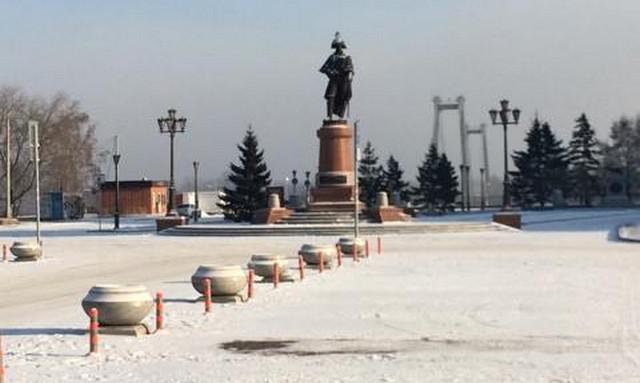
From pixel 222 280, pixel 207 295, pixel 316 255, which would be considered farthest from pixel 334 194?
pixel 207 295

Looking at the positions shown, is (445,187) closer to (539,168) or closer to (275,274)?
(539,168)

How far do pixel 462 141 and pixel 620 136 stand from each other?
30.4 m

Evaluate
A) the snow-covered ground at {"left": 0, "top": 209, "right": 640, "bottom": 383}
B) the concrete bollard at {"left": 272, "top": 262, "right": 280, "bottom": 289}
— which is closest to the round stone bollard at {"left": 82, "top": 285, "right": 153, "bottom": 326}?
the snow-covered ground at {"left": 0, "top": 209, "right": 640, "bottom": 383}

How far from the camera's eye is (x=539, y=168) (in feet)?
324

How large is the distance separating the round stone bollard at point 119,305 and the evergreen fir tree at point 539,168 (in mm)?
87305

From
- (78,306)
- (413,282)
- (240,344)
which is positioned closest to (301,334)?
(240,344)

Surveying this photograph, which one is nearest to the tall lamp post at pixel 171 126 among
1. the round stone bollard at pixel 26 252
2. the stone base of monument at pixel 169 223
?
the stone base of monument at pixel 169 223

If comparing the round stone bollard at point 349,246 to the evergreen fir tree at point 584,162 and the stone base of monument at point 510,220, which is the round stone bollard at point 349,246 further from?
the evergreen fir tree at point 584,162

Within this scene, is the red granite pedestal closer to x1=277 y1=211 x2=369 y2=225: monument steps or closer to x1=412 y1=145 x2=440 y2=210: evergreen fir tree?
x1=277 y1=211 x2=369 y2=225: monument steps

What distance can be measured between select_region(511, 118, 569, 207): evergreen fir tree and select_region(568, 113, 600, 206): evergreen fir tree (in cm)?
140

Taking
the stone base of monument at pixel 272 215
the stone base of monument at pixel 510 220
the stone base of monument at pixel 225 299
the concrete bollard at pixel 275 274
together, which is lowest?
the stone base of monument at pixel 225 299

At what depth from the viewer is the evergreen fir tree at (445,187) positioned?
94.9 meters

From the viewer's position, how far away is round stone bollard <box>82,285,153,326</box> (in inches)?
517

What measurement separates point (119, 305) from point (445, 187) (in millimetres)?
83882
